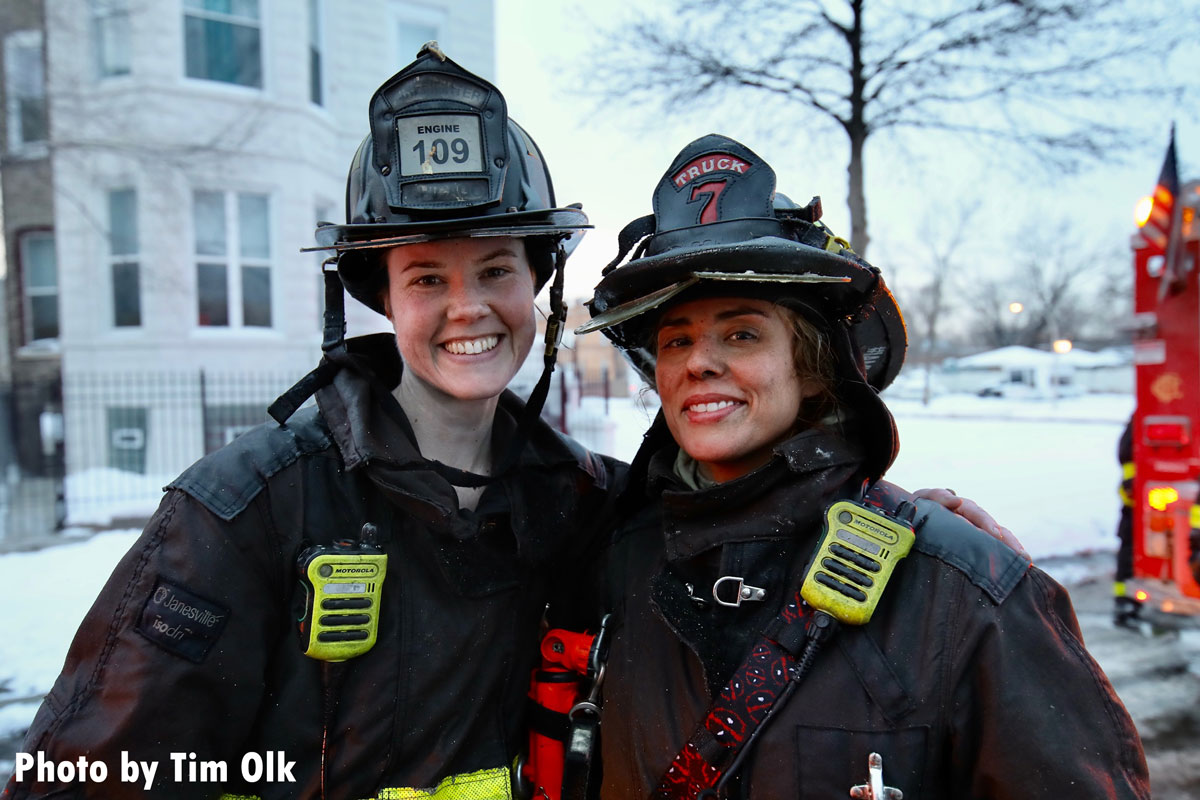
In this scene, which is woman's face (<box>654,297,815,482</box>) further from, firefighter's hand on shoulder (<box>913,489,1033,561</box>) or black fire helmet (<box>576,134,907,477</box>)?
firefighter's hand on shoulder (<box>913,489,1033,561</box>)

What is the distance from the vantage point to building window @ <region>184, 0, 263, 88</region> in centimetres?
1102

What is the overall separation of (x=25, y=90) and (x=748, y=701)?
46.6ft

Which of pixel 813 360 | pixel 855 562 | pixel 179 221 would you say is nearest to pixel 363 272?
pixel 813 360

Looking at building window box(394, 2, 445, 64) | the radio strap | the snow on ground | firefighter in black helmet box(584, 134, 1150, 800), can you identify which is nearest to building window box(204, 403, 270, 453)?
the snow on ground

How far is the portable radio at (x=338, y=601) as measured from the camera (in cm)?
171

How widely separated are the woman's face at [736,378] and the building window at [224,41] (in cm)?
1205

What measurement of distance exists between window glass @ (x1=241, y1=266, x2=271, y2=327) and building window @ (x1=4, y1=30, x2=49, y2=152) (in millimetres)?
3306

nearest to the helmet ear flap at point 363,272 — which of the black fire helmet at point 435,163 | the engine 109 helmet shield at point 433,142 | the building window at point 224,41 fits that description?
the black fire helmet at point 435,163

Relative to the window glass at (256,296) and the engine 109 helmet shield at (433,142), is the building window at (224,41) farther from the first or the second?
the engine 109 helmet shield at (433,142)

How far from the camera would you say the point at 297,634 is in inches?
69.9

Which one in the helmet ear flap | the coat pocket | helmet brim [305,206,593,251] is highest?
helmet brim [305,206,593,251]

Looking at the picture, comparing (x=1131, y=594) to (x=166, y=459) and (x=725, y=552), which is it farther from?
(x=166, y=459)

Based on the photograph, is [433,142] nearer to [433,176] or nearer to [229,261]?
[433,176]

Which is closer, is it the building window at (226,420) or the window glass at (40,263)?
the building window at (226,420)
